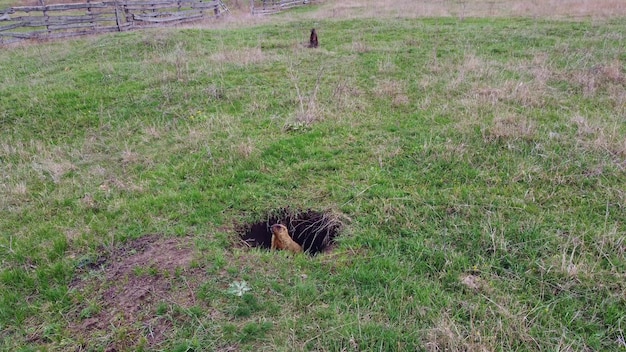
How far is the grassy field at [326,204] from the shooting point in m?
3.03

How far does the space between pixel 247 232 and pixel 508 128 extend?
3716 millimetres

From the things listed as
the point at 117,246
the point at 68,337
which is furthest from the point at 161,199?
the point at 68,337

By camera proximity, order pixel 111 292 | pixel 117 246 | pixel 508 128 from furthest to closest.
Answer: pixel 508 128 < pixel 117 246 < pixel 111 292

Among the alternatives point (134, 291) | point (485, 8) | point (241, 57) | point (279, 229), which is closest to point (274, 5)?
point (485, 8)

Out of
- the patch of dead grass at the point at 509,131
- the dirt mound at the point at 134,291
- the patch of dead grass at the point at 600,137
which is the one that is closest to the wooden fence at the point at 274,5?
the patch of dead grass at the point at 509,131

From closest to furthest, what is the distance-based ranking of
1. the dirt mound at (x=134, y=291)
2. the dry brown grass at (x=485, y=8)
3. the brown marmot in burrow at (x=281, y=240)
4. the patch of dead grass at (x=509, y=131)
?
A: the dirt mound at (x=134, y=291)
the brown marmot in burrow at (x=281, y=240)
the patch of dead grass at (x=509, y=131)
the dry brown grass at (x=485, y=8)

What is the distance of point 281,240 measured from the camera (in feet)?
13.0

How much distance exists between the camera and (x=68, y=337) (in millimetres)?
3039

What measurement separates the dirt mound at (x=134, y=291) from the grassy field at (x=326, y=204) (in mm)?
18

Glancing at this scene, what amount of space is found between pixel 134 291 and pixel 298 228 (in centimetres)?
171

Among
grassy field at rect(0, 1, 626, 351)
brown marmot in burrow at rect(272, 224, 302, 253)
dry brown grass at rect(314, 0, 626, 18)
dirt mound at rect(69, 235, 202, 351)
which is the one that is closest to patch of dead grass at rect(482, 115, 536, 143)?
grassy field at rect(0, 1, 626, 351)

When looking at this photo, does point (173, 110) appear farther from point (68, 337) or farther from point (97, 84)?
point (68, 337)

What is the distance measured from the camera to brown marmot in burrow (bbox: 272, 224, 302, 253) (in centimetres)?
398

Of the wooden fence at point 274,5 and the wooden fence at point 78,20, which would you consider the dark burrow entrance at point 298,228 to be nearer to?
the wooden fence at point 78,20
